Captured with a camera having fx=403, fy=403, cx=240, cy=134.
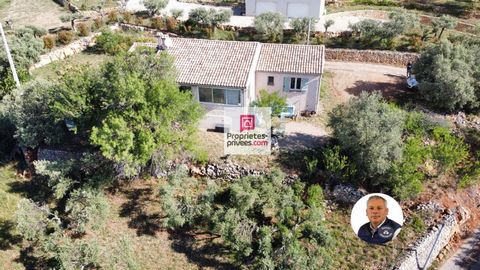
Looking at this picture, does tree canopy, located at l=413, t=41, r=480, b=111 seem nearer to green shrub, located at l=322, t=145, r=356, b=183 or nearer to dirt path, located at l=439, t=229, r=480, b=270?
dirt path, located at l=439, t=229, r=480, b=270

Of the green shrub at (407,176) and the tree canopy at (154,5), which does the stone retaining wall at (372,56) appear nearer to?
the green shrub at (407,176)

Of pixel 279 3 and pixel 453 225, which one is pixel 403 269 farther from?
pixel 279 3

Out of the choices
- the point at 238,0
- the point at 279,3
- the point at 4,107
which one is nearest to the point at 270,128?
the point at 4,107

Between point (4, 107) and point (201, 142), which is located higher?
point (4, 107)

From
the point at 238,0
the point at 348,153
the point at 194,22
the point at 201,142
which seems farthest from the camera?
the point at 238,0

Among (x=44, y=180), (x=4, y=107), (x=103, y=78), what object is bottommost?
(x=44, y=180)

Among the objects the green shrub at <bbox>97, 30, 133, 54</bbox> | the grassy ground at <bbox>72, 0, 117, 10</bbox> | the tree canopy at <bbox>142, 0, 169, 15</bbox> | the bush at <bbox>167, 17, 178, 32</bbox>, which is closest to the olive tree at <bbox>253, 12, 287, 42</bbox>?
the bush at <bbox>167, 17, 178, 32</bbox>
